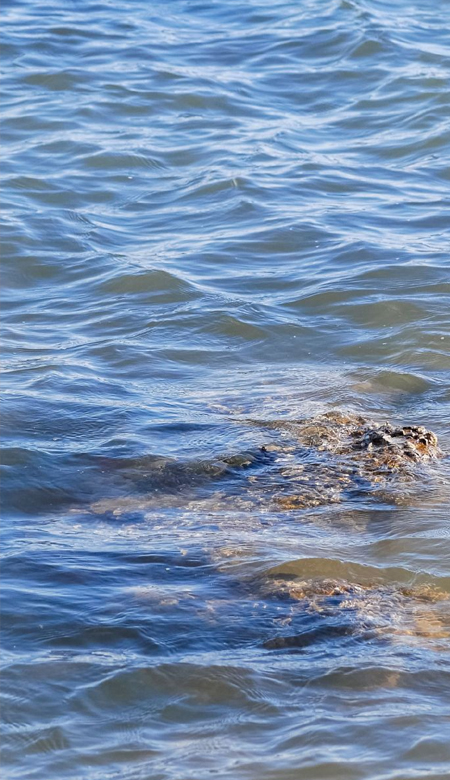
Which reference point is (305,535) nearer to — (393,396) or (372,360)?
(393,396)

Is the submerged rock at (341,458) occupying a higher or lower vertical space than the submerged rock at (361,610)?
higher

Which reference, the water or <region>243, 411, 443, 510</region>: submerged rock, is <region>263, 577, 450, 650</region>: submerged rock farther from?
<region>243, 411, 443, 510</region>: submerged rock

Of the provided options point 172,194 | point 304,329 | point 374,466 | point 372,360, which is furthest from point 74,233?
point 374,466

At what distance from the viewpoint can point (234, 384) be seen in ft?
18.9

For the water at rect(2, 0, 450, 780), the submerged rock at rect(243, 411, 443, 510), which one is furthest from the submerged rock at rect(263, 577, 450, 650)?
the submerged rock at rect(243, 411, 443, 510)

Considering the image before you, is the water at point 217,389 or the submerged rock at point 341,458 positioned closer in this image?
the water at point 217,389

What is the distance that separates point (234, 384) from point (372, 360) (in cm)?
86

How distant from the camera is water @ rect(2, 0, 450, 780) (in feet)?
10.6

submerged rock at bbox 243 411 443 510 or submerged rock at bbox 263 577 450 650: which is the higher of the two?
submerged rock at bbox 243 411 443 510

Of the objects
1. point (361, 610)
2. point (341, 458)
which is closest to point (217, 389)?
point (341, 458)

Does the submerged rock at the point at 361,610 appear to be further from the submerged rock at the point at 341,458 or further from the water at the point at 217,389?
the submerged rock at the point at 341,458

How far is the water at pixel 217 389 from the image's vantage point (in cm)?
323

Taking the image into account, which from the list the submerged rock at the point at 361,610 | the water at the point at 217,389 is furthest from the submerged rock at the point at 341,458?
the submerged rock at the point at 361,610

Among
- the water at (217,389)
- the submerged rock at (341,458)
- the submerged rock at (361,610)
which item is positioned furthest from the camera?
the submerged rock at (341,458)
